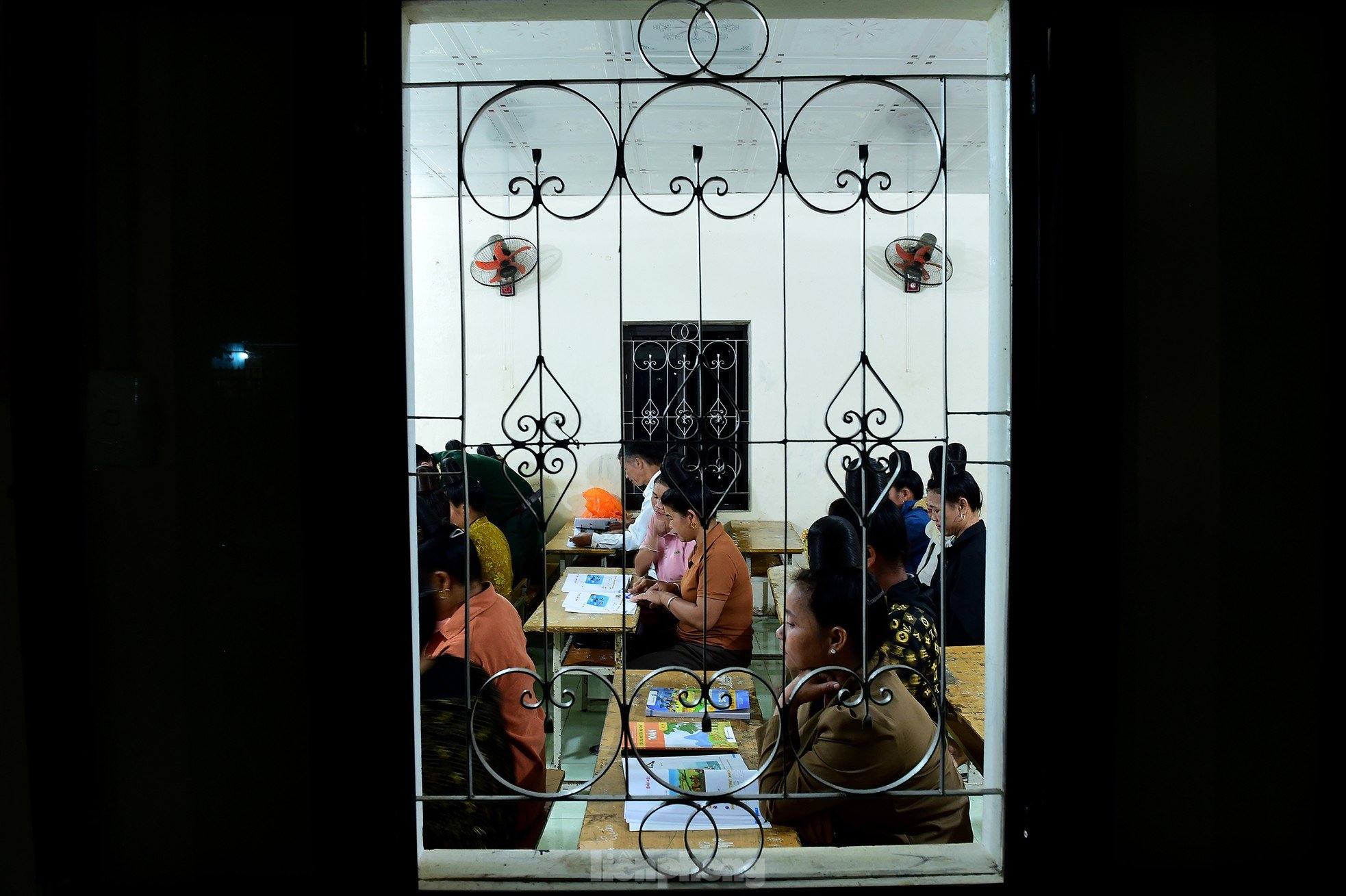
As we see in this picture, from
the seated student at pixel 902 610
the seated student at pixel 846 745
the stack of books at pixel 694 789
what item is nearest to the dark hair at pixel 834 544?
the seated student at pixel 902 610

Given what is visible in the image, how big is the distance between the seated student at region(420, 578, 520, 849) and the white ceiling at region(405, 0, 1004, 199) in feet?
4.66

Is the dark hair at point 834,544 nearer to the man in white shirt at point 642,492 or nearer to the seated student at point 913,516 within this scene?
the seated student at point 913,516

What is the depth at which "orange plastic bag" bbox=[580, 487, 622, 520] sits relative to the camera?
17.6 ft

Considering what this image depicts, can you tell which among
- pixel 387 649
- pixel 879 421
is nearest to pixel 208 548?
pixel 387 649

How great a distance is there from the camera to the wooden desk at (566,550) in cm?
431

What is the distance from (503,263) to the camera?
214 inches

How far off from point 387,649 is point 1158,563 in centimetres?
123

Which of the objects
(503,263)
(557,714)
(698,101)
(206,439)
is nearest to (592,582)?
(557,714)

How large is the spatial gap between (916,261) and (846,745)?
4.55m

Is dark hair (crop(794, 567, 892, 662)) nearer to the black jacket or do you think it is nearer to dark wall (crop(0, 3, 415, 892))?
dark wall (crop(0, 3, 415, 892))

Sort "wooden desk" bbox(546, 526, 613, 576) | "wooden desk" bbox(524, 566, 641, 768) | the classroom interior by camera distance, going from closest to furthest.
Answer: "wooden desk" bbox(524, 566, 641, 768)
the classroom interior
"wooden desk" bbox(546, 526, 613, 576)

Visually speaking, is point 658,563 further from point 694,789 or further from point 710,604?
point 694,789

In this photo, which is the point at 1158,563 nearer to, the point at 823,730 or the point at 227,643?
the point at 823,730

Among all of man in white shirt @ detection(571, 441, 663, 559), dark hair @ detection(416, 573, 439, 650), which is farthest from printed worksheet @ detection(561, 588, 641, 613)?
dark hair @ detection(416, 573, 439, 650)
